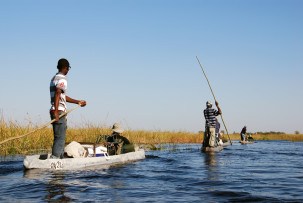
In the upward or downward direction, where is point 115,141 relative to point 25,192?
upward

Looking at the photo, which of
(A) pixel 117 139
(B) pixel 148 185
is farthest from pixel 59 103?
(A) pixel 117 139

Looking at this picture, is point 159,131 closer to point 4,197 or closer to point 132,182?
point 132,182

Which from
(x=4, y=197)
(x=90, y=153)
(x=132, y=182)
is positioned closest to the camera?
(x=4, y=197)

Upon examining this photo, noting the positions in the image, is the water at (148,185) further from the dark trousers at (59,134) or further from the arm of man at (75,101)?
the arm of man at (75,101)

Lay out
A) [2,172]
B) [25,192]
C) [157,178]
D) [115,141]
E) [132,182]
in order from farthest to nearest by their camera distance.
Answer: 1. [115,141]
2. [2,172]
3. [157,178]
4. [132,182]
5. [25,192]

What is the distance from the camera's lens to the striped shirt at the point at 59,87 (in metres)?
7.56

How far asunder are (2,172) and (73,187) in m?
3.11

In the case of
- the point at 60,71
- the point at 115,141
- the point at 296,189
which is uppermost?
the point at 60,71

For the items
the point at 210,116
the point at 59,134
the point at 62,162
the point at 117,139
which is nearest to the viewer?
the point at 59,134

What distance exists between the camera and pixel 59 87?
751 centimetres

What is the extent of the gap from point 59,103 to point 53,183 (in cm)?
206

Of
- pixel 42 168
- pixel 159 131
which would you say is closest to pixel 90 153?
pixel 42 168

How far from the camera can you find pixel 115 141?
1102 centimetres

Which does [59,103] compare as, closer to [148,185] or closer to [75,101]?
[75,101]
